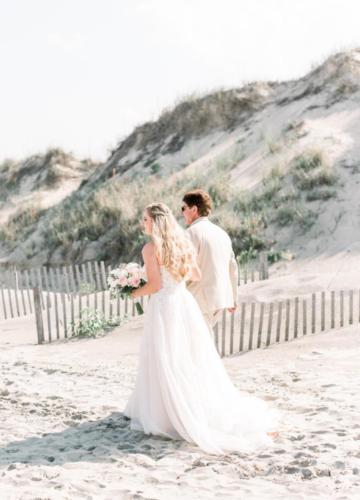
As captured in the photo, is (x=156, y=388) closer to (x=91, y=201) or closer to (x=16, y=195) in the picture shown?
(x=91, y=201)

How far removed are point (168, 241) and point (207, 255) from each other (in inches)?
29.8

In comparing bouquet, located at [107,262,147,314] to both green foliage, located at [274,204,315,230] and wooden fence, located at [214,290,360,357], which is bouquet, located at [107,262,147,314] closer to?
wooden fence, located at [214,290,360,357]

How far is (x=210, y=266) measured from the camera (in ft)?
22.8

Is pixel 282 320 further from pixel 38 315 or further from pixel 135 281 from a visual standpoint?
pixel 135 281

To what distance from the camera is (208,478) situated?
557 cm

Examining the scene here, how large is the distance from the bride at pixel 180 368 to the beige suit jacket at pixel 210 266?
0.31 meters

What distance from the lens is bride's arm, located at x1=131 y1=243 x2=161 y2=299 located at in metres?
6.36

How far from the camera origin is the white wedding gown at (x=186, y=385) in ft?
20.7

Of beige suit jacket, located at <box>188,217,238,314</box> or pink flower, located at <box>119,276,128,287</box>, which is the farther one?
beige suit jacket, located at <box>188,217,238,314</box>

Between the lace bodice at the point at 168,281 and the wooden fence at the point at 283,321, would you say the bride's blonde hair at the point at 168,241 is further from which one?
the wooden fence at the point at 283,321

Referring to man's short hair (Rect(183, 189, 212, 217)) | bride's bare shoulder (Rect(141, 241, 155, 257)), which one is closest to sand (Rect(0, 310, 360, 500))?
bride's bare shoulder (Rect(141, 241, 155, 257))

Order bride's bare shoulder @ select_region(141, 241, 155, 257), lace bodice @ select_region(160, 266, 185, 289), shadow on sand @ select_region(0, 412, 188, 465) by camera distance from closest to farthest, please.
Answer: shadow on sand @ select_region(0, 412, 188, 465) → bride's bare shoulder @ select_region(141, 241, 155, 257) → lace bodice @ select_region(160, 266, 185, 289)

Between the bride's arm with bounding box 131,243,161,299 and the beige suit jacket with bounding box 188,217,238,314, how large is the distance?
580mm

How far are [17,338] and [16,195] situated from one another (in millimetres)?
26073
